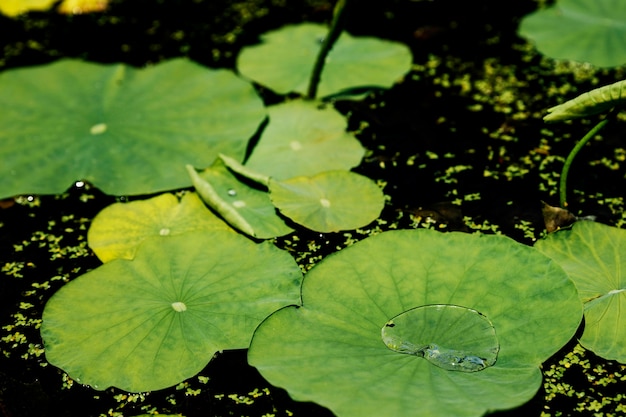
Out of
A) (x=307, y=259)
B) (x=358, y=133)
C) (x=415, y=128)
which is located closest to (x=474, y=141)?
(x=415, y=128)

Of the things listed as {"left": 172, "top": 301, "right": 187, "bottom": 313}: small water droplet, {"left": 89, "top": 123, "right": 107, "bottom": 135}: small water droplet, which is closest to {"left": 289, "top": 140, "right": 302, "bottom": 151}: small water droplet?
{"left": 89, "top": 123, "right": 107, "bottom": 135}: small water droplet

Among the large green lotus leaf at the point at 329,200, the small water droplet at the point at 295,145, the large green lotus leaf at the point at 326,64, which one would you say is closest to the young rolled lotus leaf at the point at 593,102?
the large green lotus leaf at the point at 329,200

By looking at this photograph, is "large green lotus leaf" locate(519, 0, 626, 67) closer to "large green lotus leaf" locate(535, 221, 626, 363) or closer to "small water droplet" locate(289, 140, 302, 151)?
"large green lotus leaf" locate(535, 221, 626, 363)

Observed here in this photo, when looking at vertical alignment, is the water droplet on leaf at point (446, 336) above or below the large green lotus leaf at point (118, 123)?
above

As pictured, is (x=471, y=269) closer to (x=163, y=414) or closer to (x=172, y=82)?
(x=163, y=414)

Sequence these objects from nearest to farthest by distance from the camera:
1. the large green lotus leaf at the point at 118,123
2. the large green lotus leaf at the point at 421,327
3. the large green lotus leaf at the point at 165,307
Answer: the large green lotus leaf at the point at 421,327
the large green lotus leaf at the point at 165,307
the large green lotus leaf at the point at 118,123

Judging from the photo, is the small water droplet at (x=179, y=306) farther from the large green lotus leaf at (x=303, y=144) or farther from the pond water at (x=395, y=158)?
the large green lotus leaf at (x=303, y=144)

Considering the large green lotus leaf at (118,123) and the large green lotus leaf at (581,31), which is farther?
the large green lotus leaf at (581,31)
